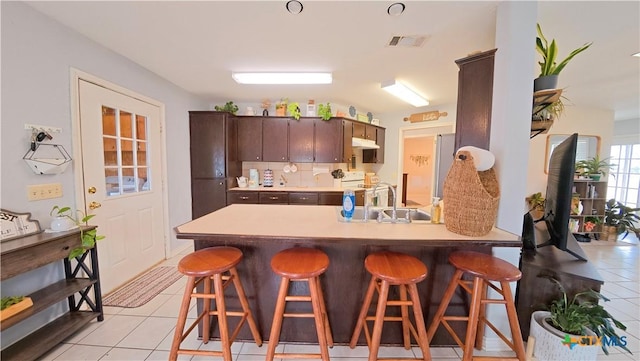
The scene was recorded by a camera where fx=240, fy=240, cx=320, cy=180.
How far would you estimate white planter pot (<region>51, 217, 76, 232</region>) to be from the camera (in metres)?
1.74

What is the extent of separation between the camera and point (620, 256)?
3.61 metres

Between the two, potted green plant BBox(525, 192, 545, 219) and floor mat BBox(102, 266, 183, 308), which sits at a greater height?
potted green plant BBox(525, 192, 545, 219)

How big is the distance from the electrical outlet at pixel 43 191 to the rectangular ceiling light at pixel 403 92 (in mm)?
3447

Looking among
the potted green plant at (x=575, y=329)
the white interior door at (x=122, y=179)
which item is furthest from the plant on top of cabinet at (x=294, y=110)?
the potted green plant at (x=575, y=329)

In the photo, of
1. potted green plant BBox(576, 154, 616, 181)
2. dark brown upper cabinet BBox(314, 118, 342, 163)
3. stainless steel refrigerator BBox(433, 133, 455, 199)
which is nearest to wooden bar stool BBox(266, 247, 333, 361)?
dark brown upper cabinet BBox(314, 118, 342, 163)

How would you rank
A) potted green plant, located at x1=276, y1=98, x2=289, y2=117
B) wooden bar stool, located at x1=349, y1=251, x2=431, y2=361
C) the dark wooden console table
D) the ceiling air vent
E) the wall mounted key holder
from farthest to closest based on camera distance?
potted green plant, located at x1=276, y1=98, x2=289, y2=117 → the ceiling air vent → the wall mounted key holder → the dark wooden console table → wooden bar stool, located at x1=349, y1=251, x2=431, y2=361

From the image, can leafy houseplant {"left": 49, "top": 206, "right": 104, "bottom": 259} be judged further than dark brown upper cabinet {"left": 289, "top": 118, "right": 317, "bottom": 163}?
No

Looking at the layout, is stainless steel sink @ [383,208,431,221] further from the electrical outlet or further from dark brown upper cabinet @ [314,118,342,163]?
the electrical outlet

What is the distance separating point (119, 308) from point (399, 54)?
3548 millimetres

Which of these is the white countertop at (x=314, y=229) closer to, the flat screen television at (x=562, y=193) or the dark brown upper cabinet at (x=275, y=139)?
the flat screen television at (x=562, y=193)

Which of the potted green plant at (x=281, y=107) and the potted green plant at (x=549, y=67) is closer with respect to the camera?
the potted green plant at (x=549, y=67)

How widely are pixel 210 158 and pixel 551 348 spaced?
4.16m

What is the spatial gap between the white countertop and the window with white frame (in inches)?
228

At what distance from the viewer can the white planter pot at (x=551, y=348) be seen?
1441 millimetres
